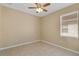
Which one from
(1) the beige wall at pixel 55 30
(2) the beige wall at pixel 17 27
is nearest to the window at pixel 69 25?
(1) the beige wall at pixel 55 30

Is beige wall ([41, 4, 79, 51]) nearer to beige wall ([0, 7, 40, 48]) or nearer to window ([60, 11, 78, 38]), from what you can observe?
window ([60, 11, 78, 38])

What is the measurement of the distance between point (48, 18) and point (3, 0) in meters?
4.95

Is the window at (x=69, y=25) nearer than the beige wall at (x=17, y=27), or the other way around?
the window at (x=69, y=25)

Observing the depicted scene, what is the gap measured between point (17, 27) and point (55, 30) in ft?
7.67

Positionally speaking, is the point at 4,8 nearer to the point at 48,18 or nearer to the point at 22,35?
the point at 22,35

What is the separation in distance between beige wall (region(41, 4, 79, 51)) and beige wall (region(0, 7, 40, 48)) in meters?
0.76

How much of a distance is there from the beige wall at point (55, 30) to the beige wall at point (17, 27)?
76 centimetres

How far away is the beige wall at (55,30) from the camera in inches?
142

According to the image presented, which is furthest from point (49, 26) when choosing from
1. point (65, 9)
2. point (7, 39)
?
point (7, 39)

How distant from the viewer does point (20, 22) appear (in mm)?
5043

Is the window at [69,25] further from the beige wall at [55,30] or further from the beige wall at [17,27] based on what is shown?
the beige wall at [17,27]

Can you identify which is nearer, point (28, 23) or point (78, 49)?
point (78, 49)

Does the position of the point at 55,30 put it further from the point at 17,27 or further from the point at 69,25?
the point at 17,27

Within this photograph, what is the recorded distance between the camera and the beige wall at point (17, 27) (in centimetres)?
408
